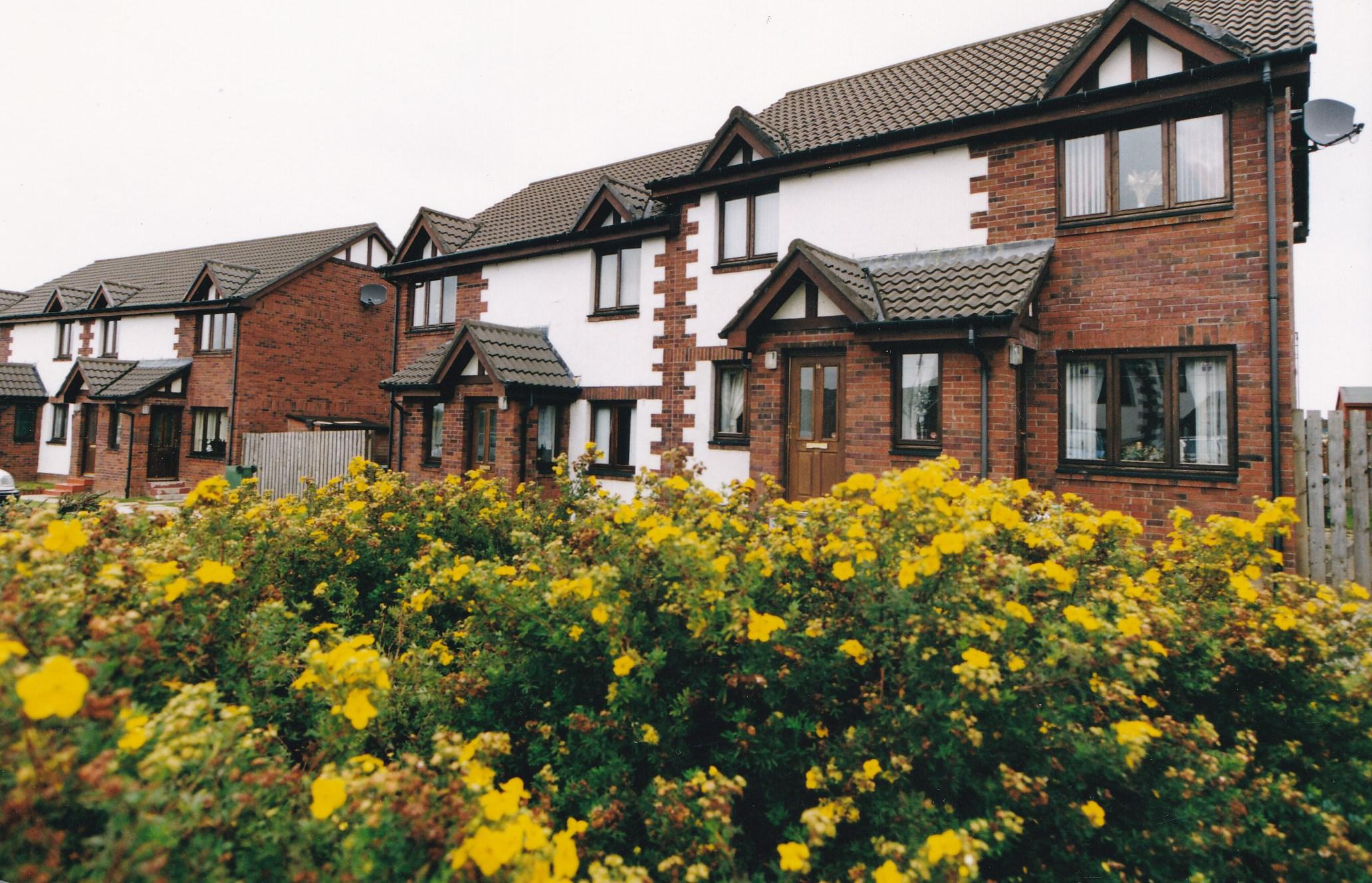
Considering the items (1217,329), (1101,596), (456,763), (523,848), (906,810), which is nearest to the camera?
(523,848)

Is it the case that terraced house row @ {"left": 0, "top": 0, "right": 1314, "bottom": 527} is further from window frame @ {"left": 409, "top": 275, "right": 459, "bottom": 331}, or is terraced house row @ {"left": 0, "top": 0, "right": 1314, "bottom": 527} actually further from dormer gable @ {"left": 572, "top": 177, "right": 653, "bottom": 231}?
window frame @ {"left": 409, "top": 275, "right": 459, "bottom": 331}

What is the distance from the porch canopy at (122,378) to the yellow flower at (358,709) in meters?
26.6

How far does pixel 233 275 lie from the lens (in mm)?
24484

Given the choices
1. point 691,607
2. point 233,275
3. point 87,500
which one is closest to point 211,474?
point 233,275

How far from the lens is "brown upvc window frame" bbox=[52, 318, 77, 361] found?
28875 millimetres

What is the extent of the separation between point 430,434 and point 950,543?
16103mm

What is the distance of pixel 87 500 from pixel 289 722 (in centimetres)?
433

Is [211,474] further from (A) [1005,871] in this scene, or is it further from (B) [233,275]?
(A) [1005,871]

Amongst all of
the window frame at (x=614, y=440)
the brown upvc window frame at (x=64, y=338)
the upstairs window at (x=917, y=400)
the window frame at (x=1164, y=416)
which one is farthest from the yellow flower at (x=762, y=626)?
the brown upvc window frame at (x=64, y=338)

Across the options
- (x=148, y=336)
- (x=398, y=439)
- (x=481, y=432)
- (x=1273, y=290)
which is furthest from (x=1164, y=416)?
(x=148, y=336)

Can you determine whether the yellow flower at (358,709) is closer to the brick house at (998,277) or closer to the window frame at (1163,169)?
the brick house at (998,277)

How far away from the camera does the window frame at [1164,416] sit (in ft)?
28.4

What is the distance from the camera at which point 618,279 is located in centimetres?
1514

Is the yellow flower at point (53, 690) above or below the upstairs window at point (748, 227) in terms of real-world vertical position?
below
